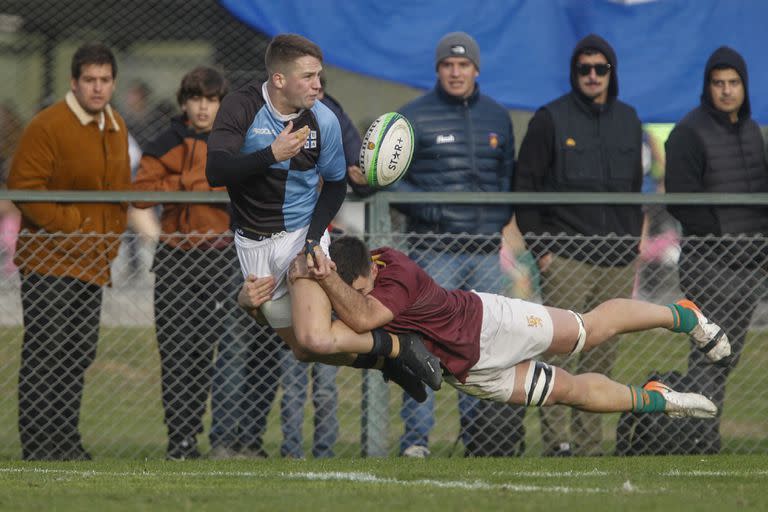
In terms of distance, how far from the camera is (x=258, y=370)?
8062 millimetres

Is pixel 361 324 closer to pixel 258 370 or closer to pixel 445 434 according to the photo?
pixel 258 370

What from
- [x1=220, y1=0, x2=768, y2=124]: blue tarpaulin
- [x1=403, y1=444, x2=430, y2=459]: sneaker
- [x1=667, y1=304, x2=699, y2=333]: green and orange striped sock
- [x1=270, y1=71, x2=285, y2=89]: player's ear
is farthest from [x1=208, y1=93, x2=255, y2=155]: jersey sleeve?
[x1=220, y1=0, x2=768, y2=124]: blue tarpaulin

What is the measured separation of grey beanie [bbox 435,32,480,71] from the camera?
324 inches

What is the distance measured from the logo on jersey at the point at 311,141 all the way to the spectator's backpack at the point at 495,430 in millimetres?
2169

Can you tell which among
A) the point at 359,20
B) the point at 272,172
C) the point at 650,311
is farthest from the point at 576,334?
the point at 359,20

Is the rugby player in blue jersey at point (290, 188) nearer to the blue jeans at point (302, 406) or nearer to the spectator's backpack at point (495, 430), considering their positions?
the blue jeans at point (302, 406)

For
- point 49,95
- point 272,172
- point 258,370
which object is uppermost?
point 49,95

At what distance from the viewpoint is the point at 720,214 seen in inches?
324

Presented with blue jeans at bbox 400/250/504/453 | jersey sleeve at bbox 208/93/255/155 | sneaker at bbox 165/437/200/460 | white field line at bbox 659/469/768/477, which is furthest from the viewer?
blue jeans at bbox 400/250/504/453

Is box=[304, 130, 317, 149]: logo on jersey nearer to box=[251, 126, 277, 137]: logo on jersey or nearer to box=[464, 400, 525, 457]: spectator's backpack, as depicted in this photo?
box=[251, 126, 277, 137]: logo on jersey

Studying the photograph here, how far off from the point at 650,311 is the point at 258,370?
95.5 inches

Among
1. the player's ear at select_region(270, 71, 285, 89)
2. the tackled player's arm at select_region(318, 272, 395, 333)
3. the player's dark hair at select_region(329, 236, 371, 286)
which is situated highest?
the player's ear at select_region(270, 71, 285, 89)

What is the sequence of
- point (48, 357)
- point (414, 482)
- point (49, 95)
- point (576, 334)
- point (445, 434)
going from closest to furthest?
point (414, 482), point (576, 334), point (48, 357), point (445, 434), point (49, 95)

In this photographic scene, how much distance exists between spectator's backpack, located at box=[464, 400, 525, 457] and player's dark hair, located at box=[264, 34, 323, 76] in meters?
2.53
